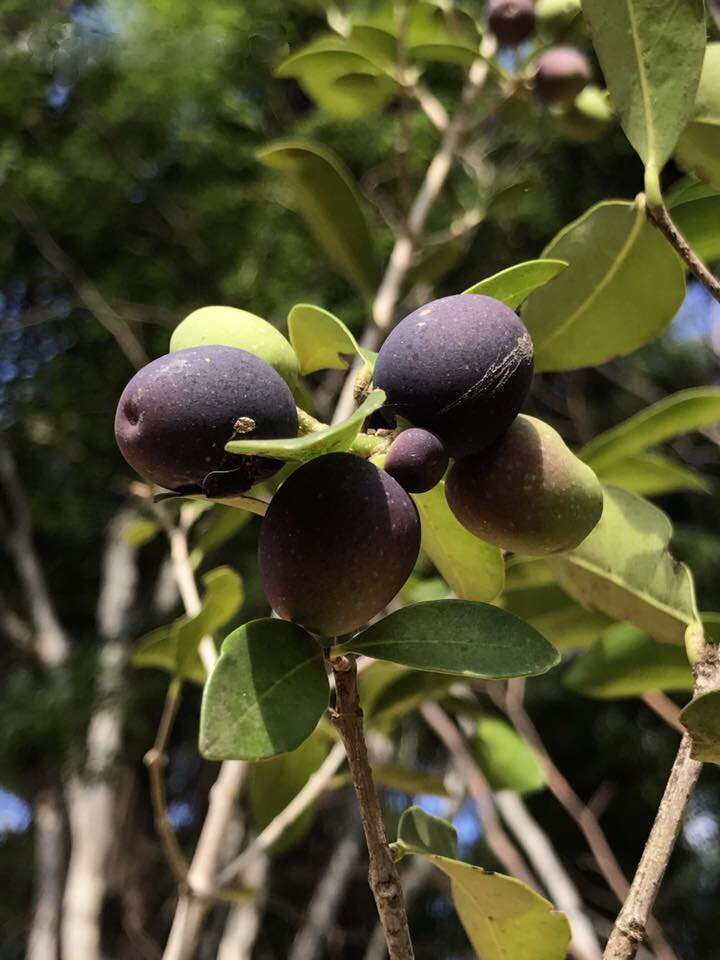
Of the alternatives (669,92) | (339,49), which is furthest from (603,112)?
(669,92)

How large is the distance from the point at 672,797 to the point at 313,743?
45 cm

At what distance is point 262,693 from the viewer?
0.89 feet

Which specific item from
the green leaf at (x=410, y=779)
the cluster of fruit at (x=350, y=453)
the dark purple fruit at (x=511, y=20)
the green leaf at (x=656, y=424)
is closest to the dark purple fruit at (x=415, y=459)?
the cluster of fruit at (x=350, y=453)

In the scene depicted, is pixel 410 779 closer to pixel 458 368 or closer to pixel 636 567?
pixel 636 567

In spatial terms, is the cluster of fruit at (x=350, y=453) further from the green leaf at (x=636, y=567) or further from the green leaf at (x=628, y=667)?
the green leaf at (x=628, y=667)

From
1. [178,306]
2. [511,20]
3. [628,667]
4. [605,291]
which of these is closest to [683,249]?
[605,291]

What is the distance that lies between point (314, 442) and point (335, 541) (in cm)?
4

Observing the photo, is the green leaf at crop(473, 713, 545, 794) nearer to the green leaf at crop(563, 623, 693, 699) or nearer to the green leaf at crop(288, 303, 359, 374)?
the green leaf at crop(563, 623, 693, 699)

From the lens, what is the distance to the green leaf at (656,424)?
0.62 meters

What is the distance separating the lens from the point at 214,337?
0.33m

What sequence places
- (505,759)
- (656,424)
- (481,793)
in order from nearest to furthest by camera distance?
(656,424)
(505,759)
(481,793)

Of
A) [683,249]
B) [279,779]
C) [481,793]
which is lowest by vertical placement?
[481,793]

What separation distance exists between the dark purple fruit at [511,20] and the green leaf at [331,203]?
0.30 meters

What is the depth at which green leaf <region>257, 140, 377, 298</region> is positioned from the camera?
0.64 metres
